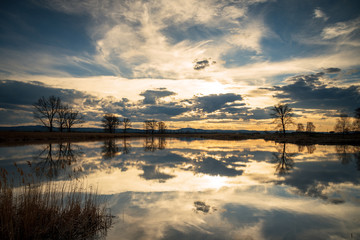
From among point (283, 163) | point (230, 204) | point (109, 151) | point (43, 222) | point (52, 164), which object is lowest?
point (109, 151)

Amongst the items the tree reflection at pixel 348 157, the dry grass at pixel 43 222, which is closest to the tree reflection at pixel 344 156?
the tree reflection at pixel 348 157

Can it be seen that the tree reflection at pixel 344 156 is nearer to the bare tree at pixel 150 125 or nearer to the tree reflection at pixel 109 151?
the tree reflection at pixel 109 151

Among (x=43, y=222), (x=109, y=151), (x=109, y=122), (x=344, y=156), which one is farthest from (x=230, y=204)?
(x=109, y=122)

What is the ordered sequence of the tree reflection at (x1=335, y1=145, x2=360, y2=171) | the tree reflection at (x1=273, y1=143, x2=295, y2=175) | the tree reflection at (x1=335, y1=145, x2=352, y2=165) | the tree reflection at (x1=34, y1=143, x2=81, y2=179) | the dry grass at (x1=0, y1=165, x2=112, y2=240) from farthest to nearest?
the tree reflection at (x1=335, y1=145, x2=352, y2=165) < the tree reflection at (x1=335, y1=145, x2=360, y2=171) < the tree reflection at (x1=273, y1=143, x2=295, y2=175) < the tree reflection at (x1=34, y1=143, x2=81, y2=179) < the dry grass at (x1=0, y1=165, x2=112, y2=240)

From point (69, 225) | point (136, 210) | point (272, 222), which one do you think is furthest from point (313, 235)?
point (69, 225)

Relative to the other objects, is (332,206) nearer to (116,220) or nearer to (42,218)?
(116,220)

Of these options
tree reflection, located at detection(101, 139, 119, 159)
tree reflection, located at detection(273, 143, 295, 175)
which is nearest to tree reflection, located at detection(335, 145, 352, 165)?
tree reflection, located at detection(273, 143, 295, 175)

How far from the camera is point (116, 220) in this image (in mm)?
5879

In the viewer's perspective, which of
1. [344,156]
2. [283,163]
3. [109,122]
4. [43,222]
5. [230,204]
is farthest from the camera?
[109,122]

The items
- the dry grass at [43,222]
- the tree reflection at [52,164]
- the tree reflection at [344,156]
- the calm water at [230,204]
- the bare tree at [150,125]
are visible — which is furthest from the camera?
the bare tree at [150,125]

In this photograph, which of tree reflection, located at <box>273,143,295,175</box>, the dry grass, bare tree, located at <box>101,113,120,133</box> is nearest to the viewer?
the dry grass

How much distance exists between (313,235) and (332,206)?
2.84 meters

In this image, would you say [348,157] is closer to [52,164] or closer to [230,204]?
[230,204]

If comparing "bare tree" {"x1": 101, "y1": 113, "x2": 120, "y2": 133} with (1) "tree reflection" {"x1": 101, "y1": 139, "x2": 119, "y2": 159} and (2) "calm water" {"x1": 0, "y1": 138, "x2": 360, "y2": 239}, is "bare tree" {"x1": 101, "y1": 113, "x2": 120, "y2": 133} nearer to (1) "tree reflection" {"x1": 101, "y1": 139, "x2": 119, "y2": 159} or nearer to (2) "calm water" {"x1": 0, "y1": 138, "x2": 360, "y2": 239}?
(1) "tree reflection" {"x1": 101, "y1": 139, "x2": 119, "y2": 159}
